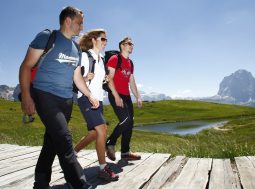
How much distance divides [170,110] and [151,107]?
9.44 metres

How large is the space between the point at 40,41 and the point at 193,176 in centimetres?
376

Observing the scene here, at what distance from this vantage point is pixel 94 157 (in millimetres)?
8914

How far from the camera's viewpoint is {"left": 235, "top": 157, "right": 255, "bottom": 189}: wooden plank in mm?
5625

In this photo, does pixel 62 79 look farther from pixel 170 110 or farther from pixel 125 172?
pixel 170 110

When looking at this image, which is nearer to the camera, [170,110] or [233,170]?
[233,170]

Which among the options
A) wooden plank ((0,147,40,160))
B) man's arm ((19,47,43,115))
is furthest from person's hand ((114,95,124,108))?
wooden plank ((0,147,40,160))

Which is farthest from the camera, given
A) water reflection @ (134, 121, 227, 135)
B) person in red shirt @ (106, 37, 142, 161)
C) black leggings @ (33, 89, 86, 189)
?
water reflection @ (134, 121, 227, 135)

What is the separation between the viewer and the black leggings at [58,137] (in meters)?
5.02

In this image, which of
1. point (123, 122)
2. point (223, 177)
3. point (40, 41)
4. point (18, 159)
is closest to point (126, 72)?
point (123, 122)

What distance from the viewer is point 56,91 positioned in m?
5.27

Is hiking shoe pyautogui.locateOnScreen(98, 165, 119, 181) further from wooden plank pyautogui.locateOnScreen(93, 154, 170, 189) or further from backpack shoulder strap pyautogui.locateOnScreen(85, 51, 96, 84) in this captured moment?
backpack shoulder strap pyautogui.locateOnScreen(85, 51, 96, 84)

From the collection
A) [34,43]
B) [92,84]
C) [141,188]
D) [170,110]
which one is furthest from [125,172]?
[170,110]

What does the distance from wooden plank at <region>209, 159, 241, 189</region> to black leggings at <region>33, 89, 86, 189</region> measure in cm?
231

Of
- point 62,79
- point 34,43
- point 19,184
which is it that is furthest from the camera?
point 19,184
